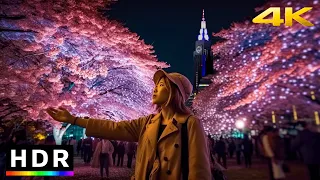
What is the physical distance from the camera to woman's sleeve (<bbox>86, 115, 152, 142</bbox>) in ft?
9.46

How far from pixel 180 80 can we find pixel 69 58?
8.82m

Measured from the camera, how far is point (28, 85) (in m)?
8.84

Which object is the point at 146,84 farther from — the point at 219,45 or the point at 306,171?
the point at 306,171

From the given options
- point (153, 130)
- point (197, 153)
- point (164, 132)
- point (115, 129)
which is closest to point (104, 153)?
point (115, 129)

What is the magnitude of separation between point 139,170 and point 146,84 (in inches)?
456

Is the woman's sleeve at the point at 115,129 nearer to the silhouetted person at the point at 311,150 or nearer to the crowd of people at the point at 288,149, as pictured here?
the crowd of people at the point at 288,149

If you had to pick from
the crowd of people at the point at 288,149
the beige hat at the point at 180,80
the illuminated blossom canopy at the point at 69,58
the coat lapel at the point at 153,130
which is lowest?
the crowd of people at the point at 288,149

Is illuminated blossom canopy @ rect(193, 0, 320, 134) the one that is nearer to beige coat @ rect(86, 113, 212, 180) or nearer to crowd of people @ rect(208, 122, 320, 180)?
crowd of people @ rect(208, 122, 320, 180)

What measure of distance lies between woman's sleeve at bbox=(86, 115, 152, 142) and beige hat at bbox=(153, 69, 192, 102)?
0.49 meters

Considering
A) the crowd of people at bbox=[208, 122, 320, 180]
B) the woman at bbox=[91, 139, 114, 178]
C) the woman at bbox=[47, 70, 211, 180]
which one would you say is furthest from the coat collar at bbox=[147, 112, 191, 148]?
the woman at bbox=[91, 139, 114, 178]

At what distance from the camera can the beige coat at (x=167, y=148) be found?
8.34 feet

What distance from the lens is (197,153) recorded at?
2553 millimetres

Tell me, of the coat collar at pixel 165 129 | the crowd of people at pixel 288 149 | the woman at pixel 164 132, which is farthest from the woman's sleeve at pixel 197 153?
the crowd of people at pixel 288 149

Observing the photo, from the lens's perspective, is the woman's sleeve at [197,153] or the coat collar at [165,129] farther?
the coat collar at [165,129]
